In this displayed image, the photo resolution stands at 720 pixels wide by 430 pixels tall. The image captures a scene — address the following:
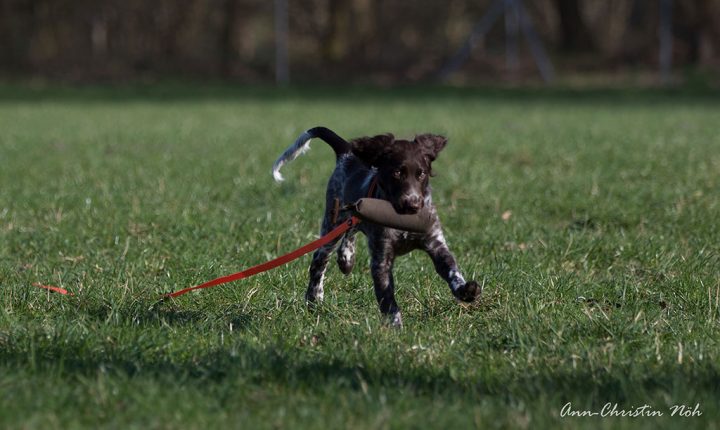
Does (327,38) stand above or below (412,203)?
above

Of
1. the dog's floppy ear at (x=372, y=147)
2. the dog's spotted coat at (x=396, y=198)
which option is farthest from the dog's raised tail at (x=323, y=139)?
the dog's floppy ear at (x=372, y=147)

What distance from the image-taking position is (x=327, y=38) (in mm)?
33062

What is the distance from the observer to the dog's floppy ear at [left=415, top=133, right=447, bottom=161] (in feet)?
16.6

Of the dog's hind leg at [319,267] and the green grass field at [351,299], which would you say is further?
the dog's hind leg at [319,267]

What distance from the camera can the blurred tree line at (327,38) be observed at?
30938 mm

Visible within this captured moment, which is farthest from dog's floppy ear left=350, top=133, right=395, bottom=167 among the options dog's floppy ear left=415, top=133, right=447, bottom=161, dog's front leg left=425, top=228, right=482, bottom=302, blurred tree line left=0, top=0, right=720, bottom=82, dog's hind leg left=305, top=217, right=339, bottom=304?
blurred tree line left=0, top=0, right=720, bottom=82

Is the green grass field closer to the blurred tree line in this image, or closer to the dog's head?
the dog's head

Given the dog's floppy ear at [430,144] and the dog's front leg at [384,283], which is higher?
the dog's floppy ear at [430,144]

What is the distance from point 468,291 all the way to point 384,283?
45cm

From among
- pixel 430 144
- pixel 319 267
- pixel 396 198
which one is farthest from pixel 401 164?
pixel 319 267

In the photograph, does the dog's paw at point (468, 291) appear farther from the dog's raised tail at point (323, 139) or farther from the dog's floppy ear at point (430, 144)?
the dog's raised tail at point (323, 139)

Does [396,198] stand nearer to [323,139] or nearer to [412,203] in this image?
[412,203]

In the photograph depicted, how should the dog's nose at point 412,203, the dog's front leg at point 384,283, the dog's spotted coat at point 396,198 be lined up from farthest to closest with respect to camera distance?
the dog's front leg at point 384,283 → the dog's spotted coat at point 396,198 → the dog's nose at point 412,203

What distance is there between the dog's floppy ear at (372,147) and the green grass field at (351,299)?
0.83 meters
